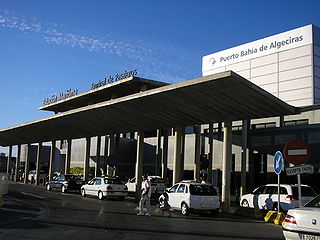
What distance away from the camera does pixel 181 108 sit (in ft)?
73.2

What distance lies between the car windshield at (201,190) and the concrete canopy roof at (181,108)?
13.4 feet

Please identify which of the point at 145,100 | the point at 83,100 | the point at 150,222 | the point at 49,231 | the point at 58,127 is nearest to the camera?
the point at 49,231

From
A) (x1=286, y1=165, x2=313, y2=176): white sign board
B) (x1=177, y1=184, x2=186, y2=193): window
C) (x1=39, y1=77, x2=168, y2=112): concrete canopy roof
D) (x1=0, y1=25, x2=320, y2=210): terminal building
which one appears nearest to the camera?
(x1=286, y1=165, x2=313, y2=176): white sign board

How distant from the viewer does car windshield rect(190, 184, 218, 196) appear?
18.5 metres

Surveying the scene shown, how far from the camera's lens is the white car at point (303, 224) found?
7.58 metres

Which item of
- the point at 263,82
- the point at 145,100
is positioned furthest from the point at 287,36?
the point at 145,100

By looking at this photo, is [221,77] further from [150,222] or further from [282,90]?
[282,90]

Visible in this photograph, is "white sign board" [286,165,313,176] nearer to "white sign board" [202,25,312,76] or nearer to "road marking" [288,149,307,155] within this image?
"road marking" [288,149,307,155]

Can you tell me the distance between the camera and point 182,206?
61.8 ft

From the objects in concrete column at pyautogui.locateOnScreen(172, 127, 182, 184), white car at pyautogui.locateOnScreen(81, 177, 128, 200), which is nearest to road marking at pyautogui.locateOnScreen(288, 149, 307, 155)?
concrete column at pyautogui.locateOnScreen(172, 127, 182, 184)

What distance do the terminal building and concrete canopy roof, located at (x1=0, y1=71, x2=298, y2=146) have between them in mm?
48

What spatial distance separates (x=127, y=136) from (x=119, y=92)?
2075 cm

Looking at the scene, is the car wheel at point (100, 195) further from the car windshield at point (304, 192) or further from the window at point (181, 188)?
the car windshield at point (304, 192)

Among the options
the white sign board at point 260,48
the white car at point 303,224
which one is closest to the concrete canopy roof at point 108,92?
the white car at point 303,224
